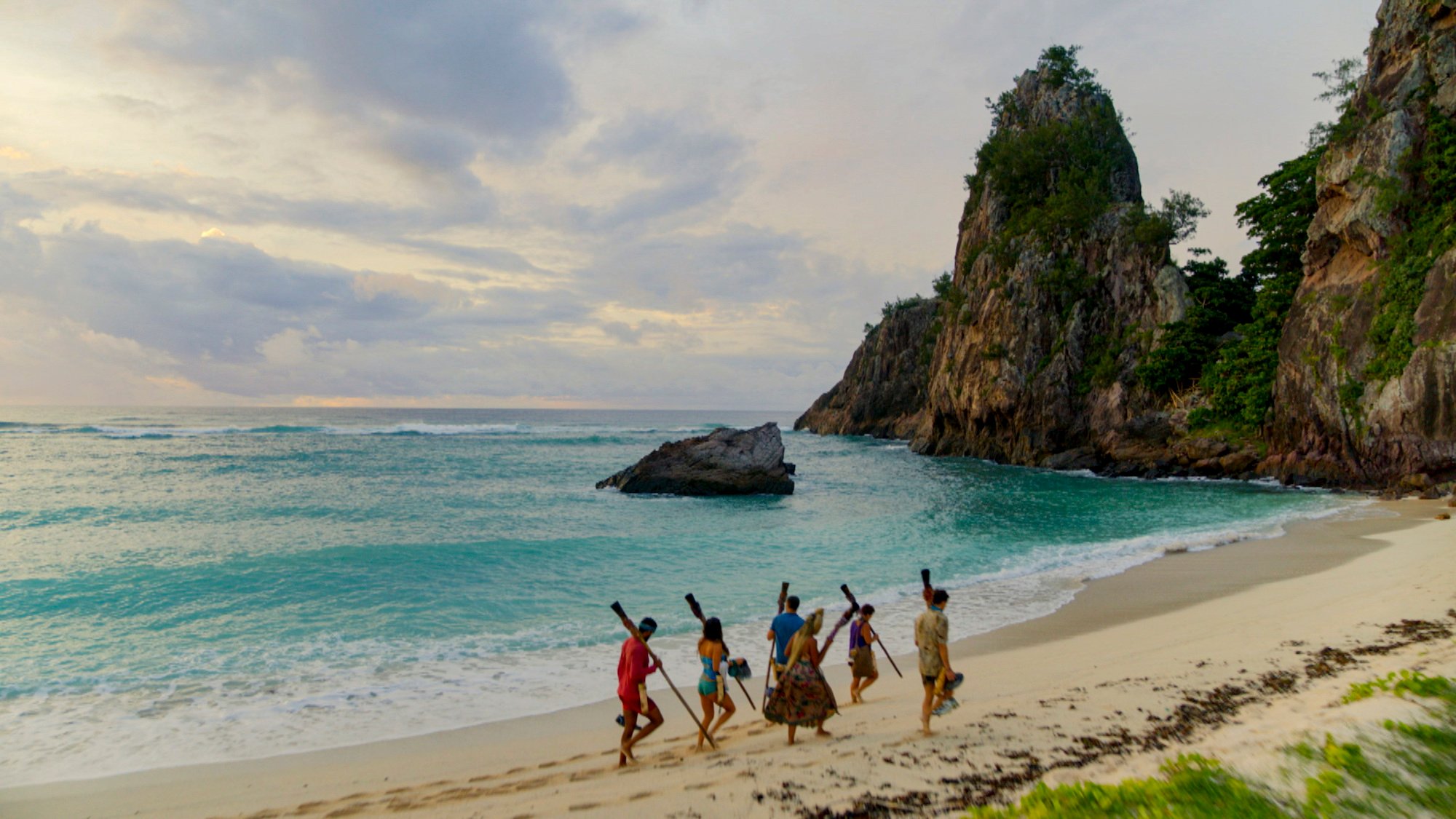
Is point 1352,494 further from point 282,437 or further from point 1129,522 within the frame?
point 282,437

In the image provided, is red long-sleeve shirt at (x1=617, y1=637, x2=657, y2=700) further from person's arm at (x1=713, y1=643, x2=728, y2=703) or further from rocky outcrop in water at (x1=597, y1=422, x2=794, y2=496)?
rocky outcrop in water at (x1=597, y1=422, x2=794, y2=496)

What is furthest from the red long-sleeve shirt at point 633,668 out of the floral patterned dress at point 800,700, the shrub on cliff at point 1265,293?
the shrub on cliff at point 1265,293

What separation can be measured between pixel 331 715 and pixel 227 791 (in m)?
2.04

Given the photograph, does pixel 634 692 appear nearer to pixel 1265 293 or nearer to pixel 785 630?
pixel 785 630

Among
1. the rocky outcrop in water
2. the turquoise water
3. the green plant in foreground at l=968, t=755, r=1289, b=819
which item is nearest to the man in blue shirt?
the green plant in foreground at l=968, t=755, r=1289, b=819

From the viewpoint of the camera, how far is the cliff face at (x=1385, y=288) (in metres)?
25.7

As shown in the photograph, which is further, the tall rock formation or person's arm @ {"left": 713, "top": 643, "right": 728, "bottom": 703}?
the tall rock formation

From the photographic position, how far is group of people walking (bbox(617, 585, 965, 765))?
284 inches

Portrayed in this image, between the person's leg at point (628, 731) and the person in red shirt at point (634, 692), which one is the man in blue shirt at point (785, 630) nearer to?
the person in red shirt at point (634, 692)

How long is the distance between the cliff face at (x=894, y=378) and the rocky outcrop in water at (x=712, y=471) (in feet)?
162

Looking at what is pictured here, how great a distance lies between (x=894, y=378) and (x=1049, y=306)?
38452mm

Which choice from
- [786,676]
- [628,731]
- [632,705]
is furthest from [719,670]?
[628,731]

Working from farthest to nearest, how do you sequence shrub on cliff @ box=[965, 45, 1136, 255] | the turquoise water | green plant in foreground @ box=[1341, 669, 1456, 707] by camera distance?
shrub on cliff @ box=[965, 45, 1136, 255] < the turquoise water < green plant in foreground @ box=[1341, 669, 1456, 707]

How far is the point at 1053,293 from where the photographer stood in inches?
1874
